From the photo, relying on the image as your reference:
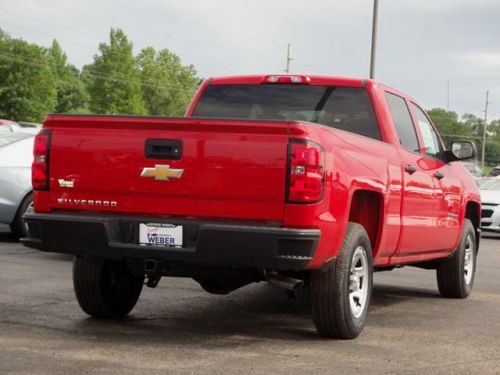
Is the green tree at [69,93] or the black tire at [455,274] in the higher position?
the green tree at [69,93]

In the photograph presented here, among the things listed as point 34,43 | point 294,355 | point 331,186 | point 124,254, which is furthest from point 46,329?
point 34,43

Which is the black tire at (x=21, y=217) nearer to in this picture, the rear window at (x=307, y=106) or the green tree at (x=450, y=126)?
the rear window at (x=307, y=106)

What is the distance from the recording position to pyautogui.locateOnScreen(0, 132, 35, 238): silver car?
1270 cm

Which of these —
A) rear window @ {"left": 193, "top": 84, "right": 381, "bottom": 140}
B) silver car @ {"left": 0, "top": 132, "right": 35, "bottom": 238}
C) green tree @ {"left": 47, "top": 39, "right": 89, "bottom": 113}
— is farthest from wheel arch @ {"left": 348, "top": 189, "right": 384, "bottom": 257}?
green tree @ {"left": 47, "top": 39, "right": 89, "bottom": 113}

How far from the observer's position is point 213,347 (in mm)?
6281

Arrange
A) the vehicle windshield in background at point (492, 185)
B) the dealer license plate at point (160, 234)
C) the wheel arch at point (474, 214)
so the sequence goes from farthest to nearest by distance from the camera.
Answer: the vehicle windshield in background at point (492, 185) < the wheel arch at point (474, 214) < the dealer license plate at point (160, 234)

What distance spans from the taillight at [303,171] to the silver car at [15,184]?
7.31 metres

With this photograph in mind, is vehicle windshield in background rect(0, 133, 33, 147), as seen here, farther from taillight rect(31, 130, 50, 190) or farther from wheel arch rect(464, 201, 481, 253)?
taillight rect(31, 130, 50, 190)

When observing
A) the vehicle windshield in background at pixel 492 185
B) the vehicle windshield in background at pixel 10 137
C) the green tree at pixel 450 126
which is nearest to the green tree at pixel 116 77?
the vehicle windshield in background at pixel 492 185

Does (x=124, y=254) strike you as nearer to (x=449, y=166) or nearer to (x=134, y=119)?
(x=134, y=119)

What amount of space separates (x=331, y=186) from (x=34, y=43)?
95814mm

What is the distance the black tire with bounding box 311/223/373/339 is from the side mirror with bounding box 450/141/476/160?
8.90 ft

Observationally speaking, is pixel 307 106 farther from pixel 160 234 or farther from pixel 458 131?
pixel 458 131

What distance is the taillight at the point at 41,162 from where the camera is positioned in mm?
6492
